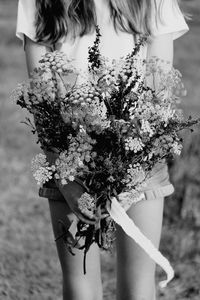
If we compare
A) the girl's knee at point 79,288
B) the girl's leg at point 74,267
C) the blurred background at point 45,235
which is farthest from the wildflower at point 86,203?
the blurred background at point 45,235

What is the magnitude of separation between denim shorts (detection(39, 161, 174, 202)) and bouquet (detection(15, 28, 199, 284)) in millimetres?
300

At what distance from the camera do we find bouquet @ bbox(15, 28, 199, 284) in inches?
85.6

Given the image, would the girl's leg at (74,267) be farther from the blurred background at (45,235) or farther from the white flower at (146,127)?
the blurred background at (45,235)

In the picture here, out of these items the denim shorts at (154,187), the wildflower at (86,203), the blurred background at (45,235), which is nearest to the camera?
the wildflower at (86,203)

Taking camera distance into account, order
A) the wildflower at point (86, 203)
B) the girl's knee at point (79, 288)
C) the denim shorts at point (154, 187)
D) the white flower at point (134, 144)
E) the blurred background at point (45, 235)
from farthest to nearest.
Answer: the blurred background at point (45, 235) → the girl's knee at point (79, 288) → the denim shorts at point (154, 187) → the wildflower at point (86, 203) → the white flower at point (134, 144)

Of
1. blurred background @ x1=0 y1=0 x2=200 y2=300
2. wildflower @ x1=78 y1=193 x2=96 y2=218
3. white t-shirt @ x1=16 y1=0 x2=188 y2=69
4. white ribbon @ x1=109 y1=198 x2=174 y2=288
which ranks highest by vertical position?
white t-shirt @ x1=16 y1=0 x2=188 y2=69

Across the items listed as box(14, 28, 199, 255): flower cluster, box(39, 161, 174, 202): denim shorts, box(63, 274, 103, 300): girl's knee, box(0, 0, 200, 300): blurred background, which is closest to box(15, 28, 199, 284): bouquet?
box(14, 28, 199, 255): flower cluster

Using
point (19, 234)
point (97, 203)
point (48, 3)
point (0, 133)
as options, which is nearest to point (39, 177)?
point (97, 203)

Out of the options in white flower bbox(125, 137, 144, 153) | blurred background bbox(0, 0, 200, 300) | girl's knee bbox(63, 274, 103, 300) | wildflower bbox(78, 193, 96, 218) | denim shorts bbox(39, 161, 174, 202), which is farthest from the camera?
blurred background bbox(0, 0, 200, 300)

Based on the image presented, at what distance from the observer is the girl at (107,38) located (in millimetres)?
2689

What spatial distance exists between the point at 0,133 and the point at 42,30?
572 cm

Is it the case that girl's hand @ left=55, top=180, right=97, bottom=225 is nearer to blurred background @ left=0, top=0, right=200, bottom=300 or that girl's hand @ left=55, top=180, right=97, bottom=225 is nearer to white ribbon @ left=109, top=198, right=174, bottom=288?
white ribbon @ left=109, top=198, right=174, bottom=288

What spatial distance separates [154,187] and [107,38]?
0.61 meters

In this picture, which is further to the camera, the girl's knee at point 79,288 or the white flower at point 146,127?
the girl's knee at point 79,288
